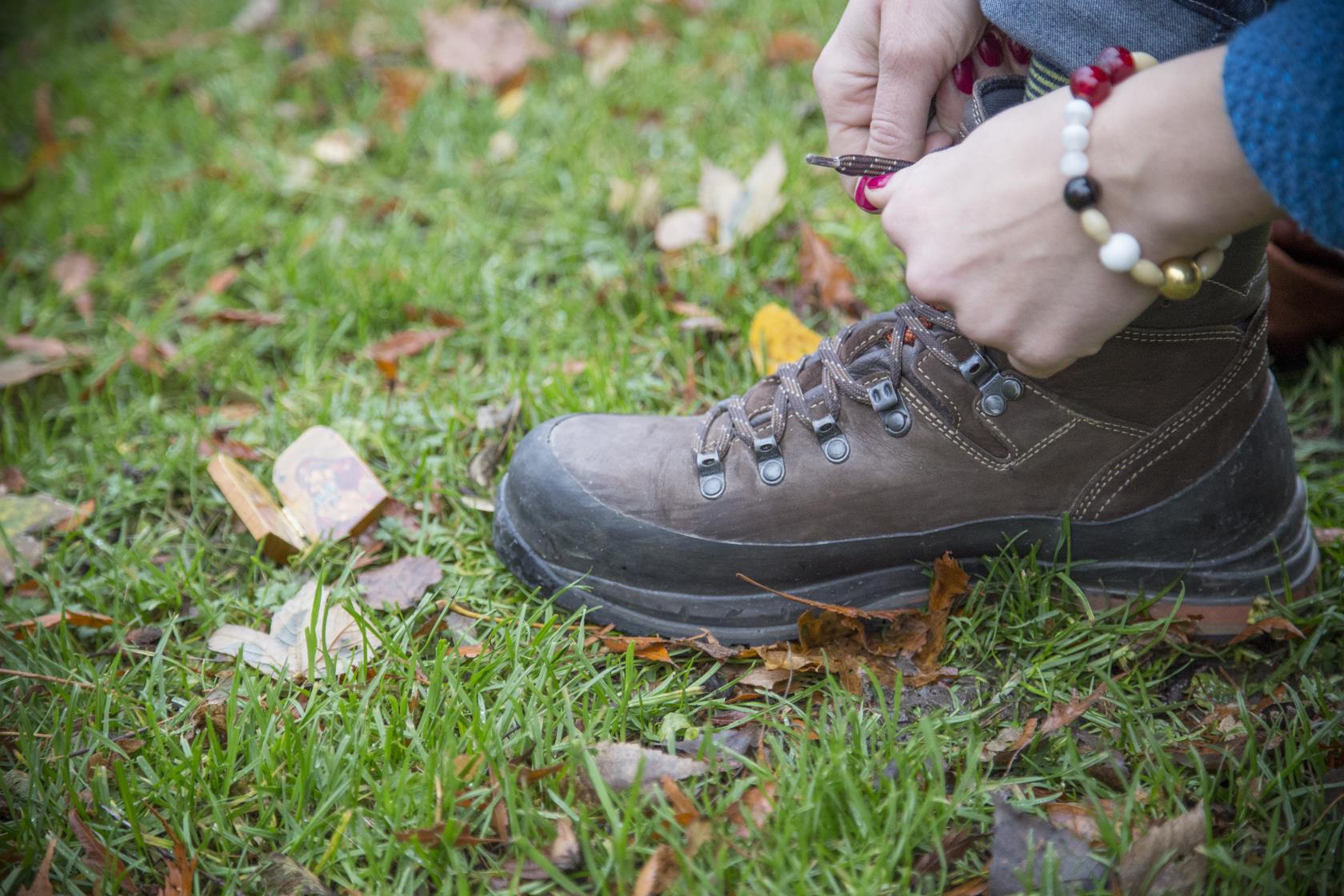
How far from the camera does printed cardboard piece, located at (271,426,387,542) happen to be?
1606 millimetres

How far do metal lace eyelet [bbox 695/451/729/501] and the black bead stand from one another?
60cm

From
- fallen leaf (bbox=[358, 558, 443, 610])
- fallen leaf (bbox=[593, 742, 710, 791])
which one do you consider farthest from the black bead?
fallen leaf (bbox=[358, 558, 443, 610])

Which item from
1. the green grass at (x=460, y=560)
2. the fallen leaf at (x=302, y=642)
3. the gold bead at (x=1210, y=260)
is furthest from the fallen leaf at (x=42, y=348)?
the gold bead at (x=1210, y=260)

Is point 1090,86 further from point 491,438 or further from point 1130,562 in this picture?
point 491,438

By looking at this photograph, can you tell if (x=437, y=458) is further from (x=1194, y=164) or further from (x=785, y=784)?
(x=1194, y=164)

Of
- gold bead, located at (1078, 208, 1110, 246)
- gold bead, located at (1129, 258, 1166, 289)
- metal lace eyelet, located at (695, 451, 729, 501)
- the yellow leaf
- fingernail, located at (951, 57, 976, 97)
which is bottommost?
the yellow leaf

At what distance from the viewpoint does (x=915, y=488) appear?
1.31 meters

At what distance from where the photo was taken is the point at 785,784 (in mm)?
1127

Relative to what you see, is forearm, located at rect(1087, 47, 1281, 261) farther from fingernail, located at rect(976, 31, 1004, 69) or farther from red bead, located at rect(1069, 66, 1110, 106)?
fingernail, located at rect(976, 31, 1004, 69)

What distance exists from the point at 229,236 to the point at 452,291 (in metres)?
0.70

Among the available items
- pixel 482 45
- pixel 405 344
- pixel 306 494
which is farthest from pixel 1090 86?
pixel 482 45

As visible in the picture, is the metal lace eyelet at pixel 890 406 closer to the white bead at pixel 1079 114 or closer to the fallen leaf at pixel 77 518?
the white bead at pixel 1079 114

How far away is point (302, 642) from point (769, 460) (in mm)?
716

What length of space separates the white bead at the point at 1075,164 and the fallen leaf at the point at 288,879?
1.08 metres
